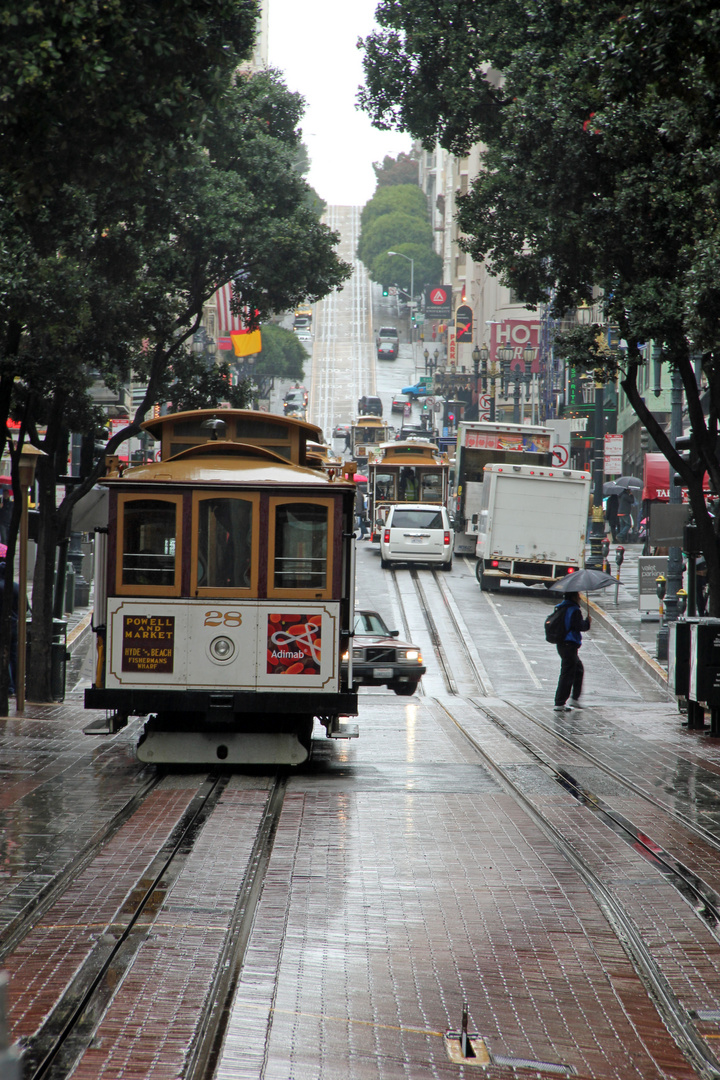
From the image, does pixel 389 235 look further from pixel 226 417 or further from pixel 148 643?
pixel 148 643

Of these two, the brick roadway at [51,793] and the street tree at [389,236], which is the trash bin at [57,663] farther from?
the street tree at [389,236]

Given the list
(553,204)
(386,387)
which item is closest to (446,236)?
(386,387)

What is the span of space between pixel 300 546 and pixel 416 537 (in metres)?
24.8

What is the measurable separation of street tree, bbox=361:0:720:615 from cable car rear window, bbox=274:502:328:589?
5.11 m

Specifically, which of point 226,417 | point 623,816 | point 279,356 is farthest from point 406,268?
point 623,816

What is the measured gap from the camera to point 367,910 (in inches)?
295

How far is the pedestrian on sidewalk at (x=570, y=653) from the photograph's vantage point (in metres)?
18.7

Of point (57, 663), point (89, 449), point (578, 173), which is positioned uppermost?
point (578, 173)

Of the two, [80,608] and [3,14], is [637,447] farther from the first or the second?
[3,14]

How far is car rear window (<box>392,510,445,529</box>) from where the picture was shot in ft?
121

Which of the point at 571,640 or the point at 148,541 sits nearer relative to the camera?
the point at 148,541

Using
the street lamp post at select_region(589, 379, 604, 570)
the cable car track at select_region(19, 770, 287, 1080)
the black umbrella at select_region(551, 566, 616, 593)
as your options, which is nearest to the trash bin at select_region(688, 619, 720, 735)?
the black umbrella at select_region(551, 566, 616, 593)

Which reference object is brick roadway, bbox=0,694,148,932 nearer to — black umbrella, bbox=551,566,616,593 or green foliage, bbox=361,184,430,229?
black umbrella, bbox=551,566,616,593

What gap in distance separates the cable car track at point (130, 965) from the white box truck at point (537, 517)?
77.3 feet
